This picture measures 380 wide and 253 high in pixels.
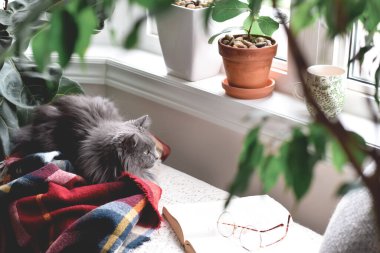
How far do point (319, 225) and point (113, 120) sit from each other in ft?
1.83

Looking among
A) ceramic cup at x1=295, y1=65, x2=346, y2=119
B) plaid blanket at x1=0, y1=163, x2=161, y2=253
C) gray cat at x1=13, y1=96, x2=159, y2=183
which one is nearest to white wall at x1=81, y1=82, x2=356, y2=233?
ceramic cup at x1=295, y1=65, x2=346, y2=119

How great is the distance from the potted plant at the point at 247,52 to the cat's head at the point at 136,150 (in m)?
0.26

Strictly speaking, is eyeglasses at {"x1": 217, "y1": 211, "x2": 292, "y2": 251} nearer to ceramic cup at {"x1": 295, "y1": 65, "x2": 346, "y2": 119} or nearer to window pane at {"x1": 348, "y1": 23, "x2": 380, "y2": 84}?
ceramic cup at {"x1": 295, "y1": 65, "x2": 346, "y2": 119}

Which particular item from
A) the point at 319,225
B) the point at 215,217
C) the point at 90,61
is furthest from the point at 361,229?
the point at 90,61

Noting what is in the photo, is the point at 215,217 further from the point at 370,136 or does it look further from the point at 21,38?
the point at 21,38

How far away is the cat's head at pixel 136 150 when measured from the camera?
1.54m

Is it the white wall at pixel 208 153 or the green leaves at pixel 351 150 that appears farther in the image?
the white wall at pixel 208 153

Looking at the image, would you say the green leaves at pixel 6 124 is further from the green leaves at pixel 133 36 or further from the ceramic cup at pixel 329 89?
the green leaves at pixel 133 36

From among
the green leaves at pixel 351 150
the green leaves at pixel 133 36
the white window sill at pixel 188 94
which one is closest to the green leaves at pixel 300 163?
the green leaves at pixel 351 150

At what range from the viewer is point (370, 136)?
59.8 inches

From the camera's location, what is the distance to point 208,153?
1858mm

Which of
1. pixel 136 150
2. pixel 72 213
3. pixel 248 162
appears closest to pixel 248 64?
pixel 136 150

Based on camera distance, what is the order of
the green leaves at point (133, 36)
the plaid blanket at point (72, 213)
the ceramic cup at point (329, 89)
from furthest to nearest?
1. the ceramic cup at point (329, 89)
2. the plaid blanket at point (72, 213)
3. the green leaves at point (133, 36)

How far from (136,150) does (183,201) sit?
16cm
